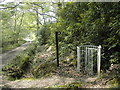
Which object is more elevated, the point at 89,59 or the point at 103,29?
the point at 103,29

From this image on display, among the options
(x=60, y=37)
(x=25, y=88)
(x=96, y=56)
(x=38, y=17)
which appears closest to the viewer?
(x=25, y=88)

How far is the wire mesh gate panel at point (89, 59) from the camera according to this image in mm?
3602

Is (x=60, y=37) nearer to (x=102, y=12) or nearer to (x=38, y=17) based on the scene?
(x=102, y=12)

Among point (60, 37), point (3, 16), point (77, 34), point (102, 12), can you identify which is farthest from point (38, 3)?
point (102, 12)

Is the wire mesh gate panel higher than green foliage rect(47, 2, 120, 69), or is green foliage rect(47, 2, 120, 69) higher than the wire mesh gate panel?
green foliage rect(47, 2, 120, 69)

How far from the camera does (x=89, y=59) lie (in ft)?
12.4

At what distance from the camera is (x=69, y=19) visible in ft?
17.6

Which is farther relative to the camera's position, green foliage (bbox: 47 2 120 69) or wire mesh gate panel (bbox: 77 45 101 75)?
wire mesh gate panel (bbox: 77 45 101 75)

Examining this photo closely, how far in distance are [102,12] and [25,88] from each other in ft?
10.6

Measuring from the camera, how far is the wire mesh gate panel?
3.60 metres

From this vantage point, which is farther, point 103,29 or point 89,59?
point 89,59

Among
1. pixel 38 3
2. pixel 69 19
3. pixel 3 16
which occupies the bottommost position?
pixel 69 19

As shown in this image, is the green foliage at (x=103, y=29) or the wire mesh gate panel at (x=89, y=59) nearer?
the green foliage at (x=103, y=29)

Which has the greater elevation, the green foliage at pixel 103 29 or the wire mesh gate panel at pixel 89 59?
the green foliage at pixel 103 29
